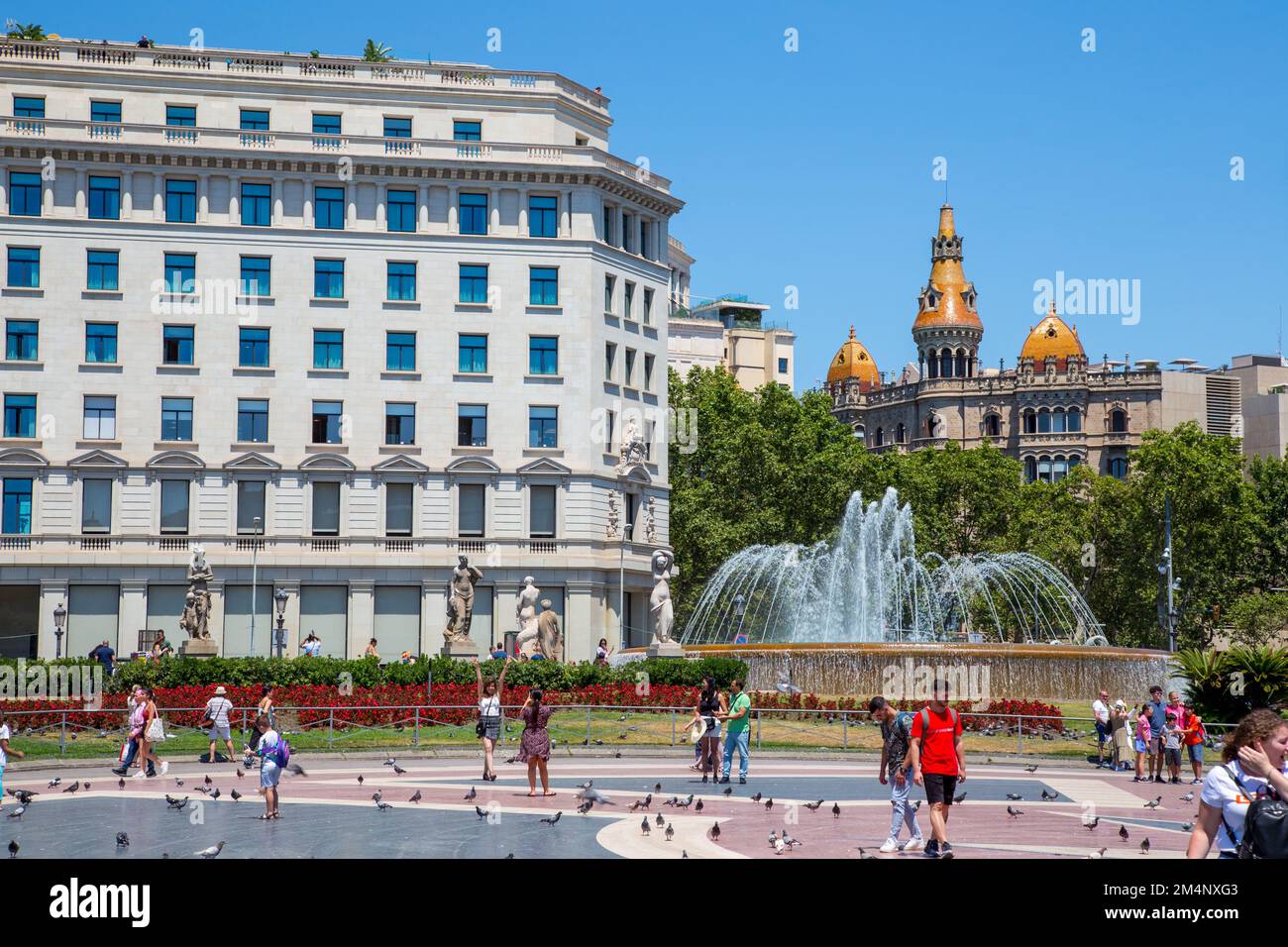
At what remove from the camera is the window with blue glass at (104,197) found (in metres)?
65.1

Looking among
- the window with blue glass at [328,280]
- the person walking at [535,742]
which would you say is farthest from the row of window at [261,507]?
the person walking at [535,742]

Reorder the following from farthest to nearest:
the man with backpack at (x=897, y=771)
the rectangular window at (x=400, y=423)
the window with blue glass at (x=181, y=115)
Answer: the window with blue glass at (x=181, y=115) → the rectangular window at (x=400, y=423) → the man with backpack at (x=897, y=771)

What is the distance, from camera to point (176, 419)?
64.8 m

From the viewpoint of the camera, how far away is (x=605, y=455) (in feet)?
225

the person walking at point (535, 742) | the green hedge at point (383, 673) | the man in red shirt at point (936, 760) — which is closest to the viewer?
the man in red shirt at point (936, 760)

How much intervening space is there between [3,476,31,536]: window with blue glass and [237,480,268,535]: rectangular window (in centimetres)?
783

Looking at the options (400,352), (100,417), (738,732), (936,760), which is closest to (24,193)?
(100,417)

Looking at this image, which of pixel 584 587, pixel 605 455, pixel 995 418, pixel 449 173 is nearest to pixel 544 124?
pixel 449 173

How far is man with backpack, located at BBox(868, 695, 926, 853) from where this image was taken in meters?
18.9

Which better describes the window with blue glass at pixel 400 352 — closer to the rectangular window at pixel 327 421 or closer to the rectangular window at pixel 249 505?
the rectangular window at pixel 327 421

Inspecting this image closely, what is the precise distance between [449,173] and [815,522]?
85.4 ft

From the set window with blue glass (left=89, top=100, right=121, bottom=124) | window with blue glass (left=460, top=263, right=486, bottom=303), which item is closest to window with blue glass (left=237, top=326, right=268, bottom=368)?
window with blue glass (left=460, top=263, right=486, bottom=303)

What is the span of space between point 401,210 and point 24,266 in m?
14.8

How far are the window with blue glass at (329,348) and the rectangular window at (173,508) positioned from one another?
7470 millimetres
